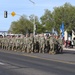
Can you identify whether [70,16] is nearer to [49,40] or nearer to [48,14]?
[48,14]

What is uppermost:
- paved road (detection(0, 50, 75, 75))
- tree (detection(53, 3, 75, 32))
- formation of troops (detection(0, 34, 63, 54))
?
tree (detection(53, 3, 75, 32))

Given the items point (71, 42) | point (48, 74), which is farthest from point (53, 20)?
point (48, 74)

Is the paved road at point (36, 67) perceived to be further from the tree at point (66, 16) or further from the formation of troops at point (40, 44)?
the tree at point (66, 16)

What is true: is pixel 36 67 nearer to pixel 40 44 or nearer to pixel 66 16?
pixel 40 44

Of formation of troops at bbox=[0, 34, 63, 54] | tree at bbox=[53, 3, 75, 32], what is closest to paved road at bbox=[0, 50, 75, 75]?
formation of troops at bbox=[0, 34, 63, 54]

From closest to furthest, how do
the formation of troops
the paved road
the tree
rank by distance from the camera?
1. the paved road
2. the formation of troops
3. the tree

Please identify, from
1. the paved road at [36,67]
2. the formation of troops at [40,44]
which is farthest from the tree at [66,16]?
the paved road at [36,67]

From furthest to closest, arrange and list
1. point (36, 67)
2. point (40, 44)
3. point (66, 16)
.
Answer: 1. point (66, 16)
2. point (40, 44)
3. point (36, 67)

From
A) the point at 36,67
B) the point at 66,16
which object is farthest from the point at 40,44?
the point at 66,16

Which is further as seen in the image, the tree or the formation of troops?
the tree

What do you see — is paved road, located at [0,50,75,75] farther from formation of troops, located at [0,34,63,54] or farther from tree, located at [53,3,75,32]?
tree, located at [53,3,75,32]

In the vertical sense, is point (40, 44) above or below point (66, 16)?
below

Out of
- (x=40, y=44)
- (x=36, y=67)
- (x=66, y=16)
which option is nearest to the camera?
(x=36, y=67)

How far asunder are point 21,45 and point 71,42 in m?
19.1
